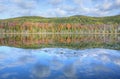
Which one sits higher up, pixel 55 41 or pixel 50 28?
pixel 50 28

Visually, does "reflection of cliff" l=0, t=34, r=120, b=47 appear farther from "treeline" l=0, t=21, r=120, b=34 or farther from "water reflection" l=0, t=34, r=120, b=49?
"treeline" l=0, t=21, r=120, b=34

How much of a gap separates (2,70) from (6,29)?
156375 millimetres

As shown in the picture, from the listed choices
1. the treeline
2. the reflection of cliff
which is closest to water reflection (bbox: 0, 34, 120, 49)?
the reflection of cliff

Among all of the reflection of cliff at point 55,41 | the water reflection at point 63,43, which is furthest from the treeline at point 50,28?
the water reflection at point 63,43

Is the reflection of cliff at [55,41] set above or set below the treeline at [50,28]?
below

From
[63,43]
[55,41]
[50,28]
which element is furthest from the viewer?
[50,28]

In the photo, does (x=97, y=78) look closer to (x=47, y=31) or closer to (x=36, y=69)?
(x=36, y=69)

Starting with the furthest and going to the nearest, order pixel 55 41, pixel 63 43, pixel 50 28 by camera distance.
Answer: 1. pixel 50 28
2. pixel 55 41
3. pixel 63 43

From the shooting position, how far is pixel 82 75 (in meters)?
15.8

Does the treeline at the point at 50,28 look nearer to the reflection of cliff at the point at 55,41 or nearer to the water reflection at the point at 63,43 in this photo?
the reflection of cliff at the point at 55,41

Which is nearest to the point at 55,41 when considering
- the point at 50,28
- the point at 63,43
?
the point at 63,43

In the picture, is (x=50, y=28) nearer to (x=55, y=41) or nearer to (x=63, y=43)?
(x=55, y=41)

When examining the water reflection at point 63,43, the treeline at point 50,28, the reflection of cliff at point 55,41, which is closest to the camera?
the water reflection at point 63,43

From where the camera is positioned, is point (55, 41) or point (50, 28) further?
point (50, 28)
